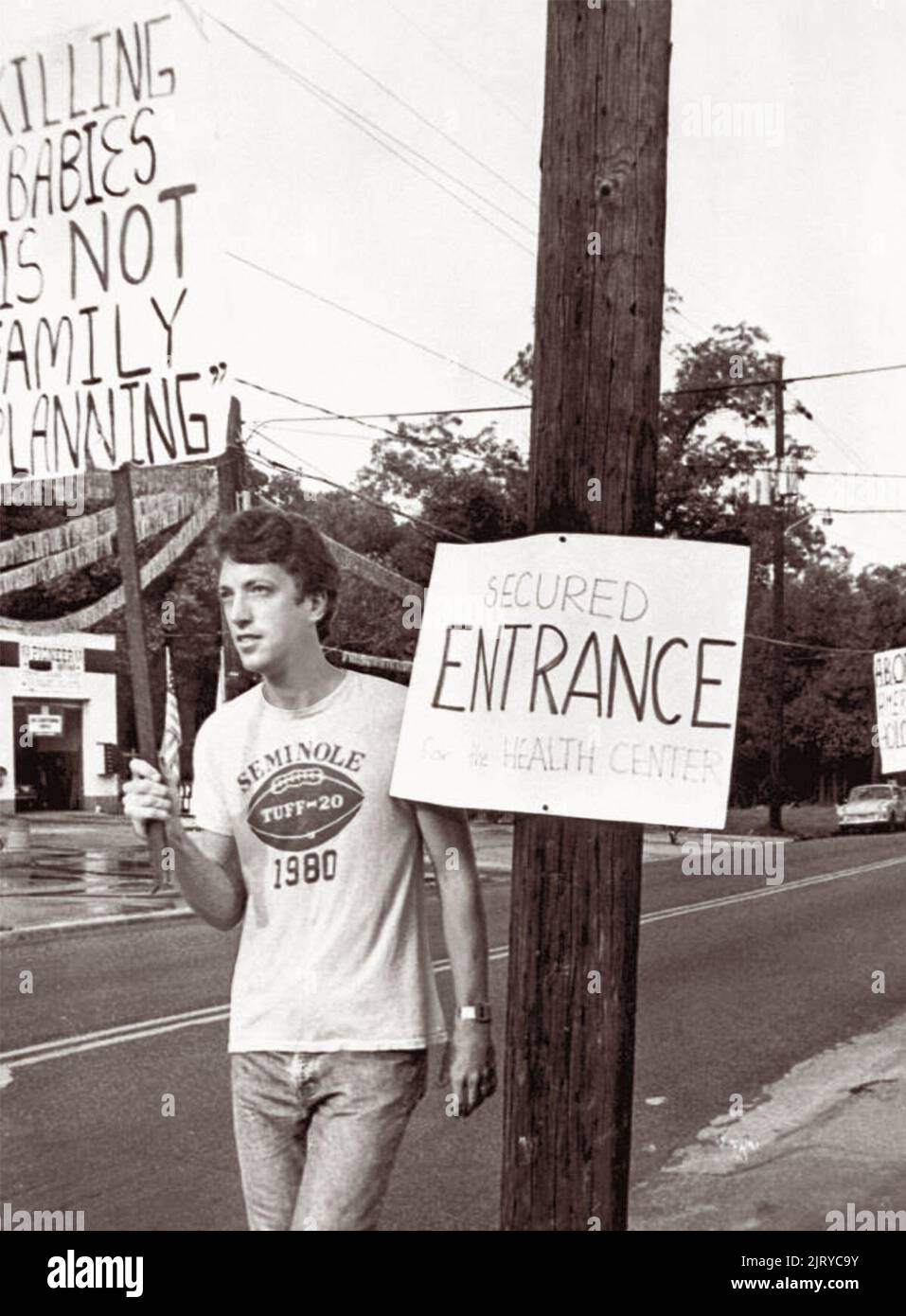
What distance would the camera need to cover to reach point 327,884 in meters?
2.78

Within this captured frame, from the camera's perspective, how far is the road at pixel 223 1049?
593 cm

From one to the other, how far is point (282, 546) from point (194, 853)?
0.50 meters

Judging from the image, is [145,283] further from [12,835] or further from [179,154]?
[12,835]

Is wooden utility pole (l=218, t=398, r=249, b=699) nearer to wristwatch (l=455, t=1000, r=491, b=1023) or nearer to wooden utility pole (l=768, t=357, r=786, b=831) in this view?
wristwatch (l=455, t=1000, r=491, b=1023)

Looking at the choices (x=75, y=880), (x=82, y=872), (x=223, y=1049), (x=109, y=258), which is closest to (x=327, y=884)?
(x=109, y=258)

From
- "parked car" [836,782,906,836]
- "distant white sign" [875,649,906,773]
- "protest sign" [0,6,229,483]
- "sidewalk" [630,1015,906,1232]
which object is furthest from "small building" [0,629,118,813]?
"protest sign" [0,6,229,483]

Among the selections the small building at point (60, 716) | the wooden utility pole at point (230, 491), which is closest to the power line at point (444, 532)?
the wooden utility pole at point (230, 491)

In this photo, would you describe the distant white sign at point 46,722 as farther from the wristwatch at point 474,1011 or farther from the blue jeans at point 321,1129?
the wristwatch at point 474,1011

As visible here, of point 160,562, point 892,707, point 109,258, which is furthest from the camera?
point 160,562

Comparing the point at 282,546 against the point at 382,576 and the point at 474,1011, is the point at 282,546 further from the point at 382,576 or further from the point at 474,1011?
the point at 382,576

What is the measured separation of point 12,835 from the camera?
65.3 feet

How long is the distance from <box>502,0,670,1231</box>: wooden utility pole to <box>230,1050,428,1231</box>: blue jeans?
219 millimetres

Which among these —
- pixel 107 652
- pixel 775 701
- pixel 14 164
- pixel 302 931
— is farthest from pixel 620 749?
pixel 775 701
